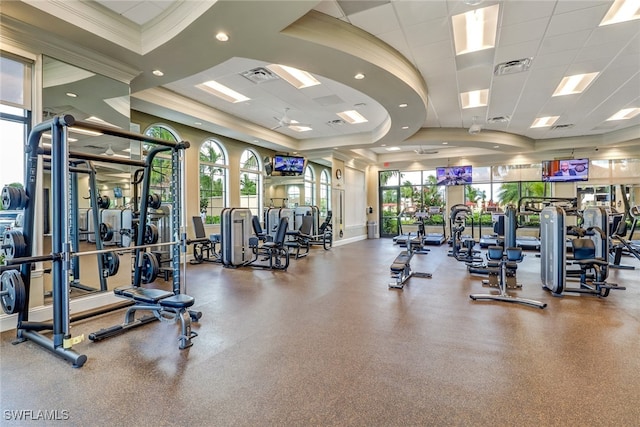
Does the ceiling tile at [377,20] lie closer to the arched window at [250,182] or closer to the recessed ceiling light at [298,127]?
the recessed ceiling light at [298,127]

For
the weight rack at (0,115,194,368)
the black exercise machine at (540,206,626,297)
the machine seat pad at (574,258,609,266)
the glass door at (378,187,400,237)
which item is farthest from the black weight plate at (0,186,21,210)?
the glass door at (378,187,400,237)

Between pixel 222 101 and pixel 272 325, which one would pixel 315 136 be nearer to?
pixel 222 101

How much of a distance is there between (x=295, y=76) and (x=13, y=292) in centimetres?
486

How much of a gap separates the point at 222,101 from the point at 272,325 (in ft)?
17.2

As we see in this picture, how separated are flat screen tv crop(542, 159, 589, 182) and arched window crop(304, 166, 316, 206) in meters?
8.41

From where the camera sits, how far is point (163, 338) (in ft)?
10.5

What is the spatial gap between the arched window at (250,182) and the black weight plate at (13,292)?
674 centimetres

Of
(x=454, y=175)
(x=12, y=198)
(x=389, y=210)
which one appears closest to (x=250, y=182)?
(x=389, y=210)

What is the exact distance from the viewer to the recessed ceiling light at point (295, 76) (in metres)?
5.38

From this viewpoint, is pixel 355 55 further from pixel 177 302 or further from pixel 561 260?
pixel 561 260

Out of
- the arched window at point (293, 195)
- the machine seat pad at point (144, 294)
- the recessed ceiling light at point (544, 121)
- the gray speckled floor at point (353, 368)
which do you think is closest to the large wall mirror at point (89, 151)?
the gray speckled floor at point (353, 368)

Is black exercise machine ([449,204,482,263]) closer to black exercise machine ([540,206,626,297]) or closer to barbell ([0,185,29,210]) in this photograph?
black exercise machine ([540,206,626,297])

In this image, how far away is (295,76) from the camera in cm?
572

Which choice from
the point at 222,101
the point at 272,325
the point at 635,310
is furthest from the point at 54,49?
the point at 635,310
